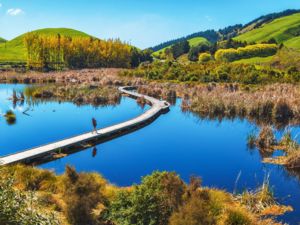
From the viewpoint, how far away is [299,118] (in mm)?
32875

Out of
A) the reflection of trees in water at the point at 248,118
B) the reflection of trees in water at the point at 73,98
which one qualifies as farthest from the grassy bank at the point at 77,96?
the reflection of trees in water at the point at 248,118

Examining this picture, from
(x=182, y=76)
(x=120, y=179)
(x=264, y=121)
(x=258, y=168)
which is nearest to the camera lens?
(x=120, y=179)

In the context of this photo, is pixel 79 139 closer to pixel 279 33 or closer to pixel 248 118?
pixel 248 118

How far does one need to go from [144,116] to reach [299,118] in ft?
48.8

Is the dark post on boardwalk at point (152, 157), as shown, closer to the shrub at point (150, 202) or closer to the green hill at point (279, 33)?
the shrub at point (150, 202)

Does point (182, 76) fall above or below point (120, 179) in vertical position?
above

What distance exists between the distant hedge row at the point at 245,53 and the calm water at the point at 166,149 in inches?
2548

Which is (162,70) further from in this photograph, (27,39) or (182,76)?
(27,39)

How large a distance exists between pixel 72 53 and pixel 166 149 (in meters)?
79.7

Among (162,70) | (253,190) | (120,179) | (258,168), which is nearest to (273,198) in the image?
(253,190)

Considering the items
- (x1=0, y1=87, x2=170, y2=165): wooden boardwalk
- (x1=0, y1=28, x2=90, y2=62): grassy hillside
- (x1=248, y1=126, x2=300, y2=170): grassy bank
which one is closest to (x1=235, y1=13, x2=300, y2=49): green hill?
(x1=0, y1=28, x2=90, y2=62): grassy hillside

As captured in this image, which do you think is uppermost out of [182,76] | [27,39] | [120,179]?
[27,39]

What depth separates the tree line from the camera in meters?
95.7

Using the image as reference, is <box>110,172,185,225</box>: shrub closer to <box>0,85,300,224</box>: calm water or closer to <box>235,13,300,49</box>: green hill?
<box>0,85,300,224</box>: calm water
